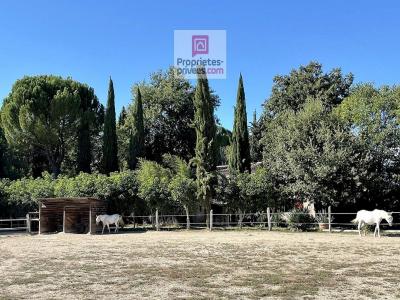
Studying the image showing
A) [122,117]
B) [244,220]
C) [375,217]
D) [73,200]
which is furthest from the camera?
[122,117]

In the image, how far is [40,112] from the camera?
39375 mm

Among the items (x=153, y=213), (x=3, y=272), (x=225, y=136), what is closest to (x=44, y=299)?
(x=3, y=272)

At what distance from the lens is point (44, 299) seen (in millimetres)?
7652

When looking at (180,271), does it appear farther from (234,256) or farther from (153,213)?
(153,213)

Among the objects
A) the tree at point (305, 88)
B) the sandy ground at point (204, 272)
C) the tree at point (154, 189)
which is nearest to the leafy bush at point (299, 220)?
the tree at point (154, 189)

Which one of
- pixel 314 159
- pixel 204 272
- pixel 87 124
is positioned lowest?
pixel 204 272

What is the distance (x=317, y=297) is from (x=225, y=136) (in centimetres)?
5023

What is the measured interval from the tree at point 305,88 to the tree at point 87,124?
15903 mm

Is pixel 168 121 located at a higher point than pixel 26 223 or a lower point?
higher

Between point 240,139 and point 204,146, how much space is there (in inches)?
203

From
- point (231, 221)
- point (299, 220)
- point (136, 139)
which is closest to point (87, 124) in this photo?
point (136, 139)

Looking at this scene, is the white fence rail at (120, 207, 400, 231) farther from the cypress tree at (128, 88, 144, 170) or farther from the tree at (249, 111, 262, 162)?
the tree at (249, 111, 262, 162)

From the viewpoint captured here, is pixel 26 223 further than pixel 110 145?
No

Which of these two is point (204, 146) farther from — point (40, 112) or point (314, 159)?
point (40, 112)
